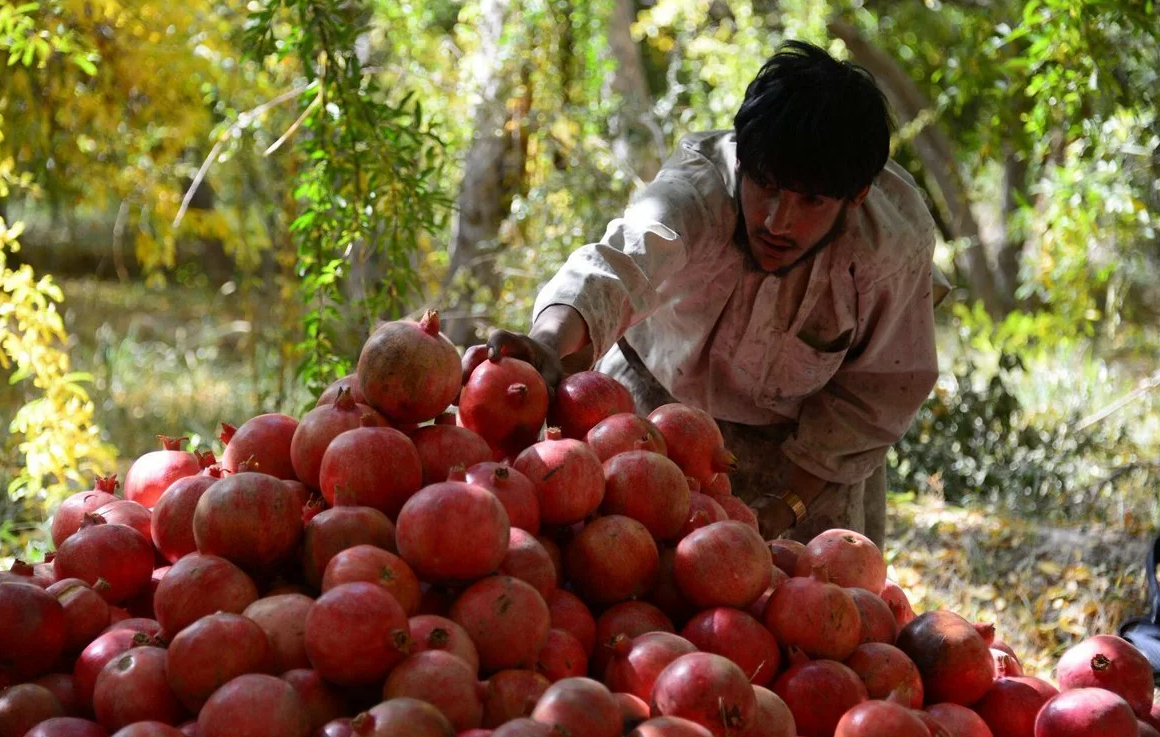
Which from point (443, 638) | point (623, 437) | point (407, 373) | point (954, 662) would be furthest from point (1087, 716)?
point (407, 373)

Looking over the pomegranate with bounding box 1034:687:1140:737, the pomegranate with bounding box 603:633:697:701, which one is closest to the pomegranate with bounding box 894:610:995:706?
the pomegranate with bounding box 1034:687:1140:737

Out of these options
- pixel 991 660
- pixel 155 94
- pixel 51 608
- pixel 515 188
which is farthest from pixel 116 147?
pixel 991 660

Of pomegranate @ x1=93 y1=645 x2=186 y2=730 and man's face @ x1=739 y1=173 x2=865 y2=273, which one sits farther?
man's face @ x1=739 y1=173 x2=865 y2=273

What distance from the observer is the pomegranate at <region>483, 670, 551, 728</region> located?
148 cm

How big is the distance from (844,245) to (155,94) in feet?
12.8

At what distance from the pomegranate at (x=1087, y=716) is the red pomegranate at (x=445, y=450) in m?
0.95

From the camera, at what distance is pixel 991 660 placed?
1.84 metres

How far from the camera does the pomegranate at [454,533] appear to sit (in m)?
1.57

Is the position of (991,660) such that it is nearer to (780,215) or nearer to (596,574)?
(596,574)

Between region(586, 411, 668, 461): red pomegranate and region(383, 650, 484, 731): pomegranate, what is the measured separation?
23.6 inches

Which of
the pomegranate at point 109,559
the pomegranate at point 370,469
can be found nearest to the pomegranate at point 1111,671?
the pomegranate at point 370,469

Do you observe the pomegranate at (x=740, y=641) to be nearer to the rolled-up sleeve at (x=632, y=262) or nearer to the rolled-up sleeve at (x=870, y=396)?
the rolled-up sleeve at (x=632, y=262)

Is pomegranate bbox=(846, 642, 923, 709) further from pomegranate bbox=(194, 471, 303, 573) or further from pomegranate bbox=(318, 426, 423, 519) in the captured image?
pomegranate bbox=(194, 471, 303, 573)

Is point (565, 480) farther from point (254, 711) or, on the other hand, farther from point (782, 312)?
point (782, 312)
